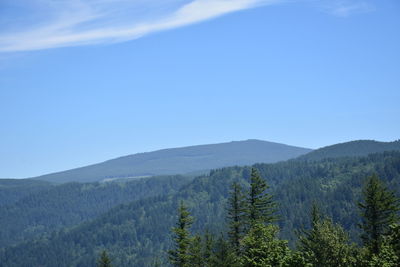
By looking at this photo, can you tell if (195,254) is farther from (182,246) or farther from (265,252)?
(265,252)

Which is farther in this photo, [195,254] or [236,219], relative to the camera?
[195,254]

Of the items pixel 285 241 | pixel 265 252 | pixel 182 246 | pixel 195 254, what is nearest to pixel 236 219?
pixel 182 246

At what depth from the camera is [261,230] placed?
172ft

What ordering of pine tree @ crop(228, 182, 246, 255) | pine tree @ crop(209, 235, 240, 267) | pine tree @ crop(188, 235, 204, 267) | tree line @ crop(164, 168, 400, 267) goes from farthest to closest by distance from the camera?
pine tree @ crop(188, 235, 204, 267) < pine tree @ crop(209, 235, 240, 267) < pine tree @ crop(228, 182, 246, 255) < tree line @ crop(164, 168, 400, 267)

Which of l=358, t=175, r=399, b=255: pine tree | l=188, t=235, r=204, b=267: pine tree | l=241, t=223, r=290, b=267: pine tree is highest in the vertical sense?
l=358, t=175, r=399, b=255: pine tree

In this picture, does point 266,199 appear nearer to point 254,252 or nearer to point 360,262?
point 254,252

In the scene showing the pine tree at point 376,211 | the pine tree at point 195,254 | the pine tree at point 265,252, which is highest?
the pine tree at point 376,211

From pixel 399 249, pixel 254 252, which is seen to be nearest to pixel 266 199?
pixel 254 252

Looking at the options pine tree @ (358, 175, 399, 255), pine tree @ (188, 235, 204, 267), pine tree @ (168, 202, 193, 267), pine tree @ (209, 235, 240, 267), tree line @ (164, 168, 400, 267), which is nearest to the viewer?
tree line @ (164, 168, 400, 267)

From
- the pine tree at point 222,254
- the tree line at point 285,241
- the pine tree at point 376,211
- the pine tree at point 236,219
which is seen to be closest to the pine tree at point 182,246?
the tree line at point 285,241

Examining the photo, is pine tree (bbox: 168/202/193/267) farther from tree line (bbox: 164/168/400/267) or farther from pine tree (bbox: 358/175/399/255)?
pine tree (bbox: 358/175/399/255)

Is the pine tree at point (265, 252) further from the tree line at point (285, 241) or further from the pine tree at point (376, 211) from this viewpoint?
the pine tree at point (376, 211)

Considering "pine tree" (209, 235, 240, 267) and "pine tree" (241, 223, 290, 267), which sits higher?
"pine tree" (241, 223, 290, 267)

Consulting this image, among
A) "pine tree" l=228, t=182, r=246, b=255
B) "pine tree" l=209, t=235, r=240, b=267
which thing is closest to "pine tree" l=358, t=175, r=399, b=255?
"pine tree" l=228, t=182, r=246, b=255
